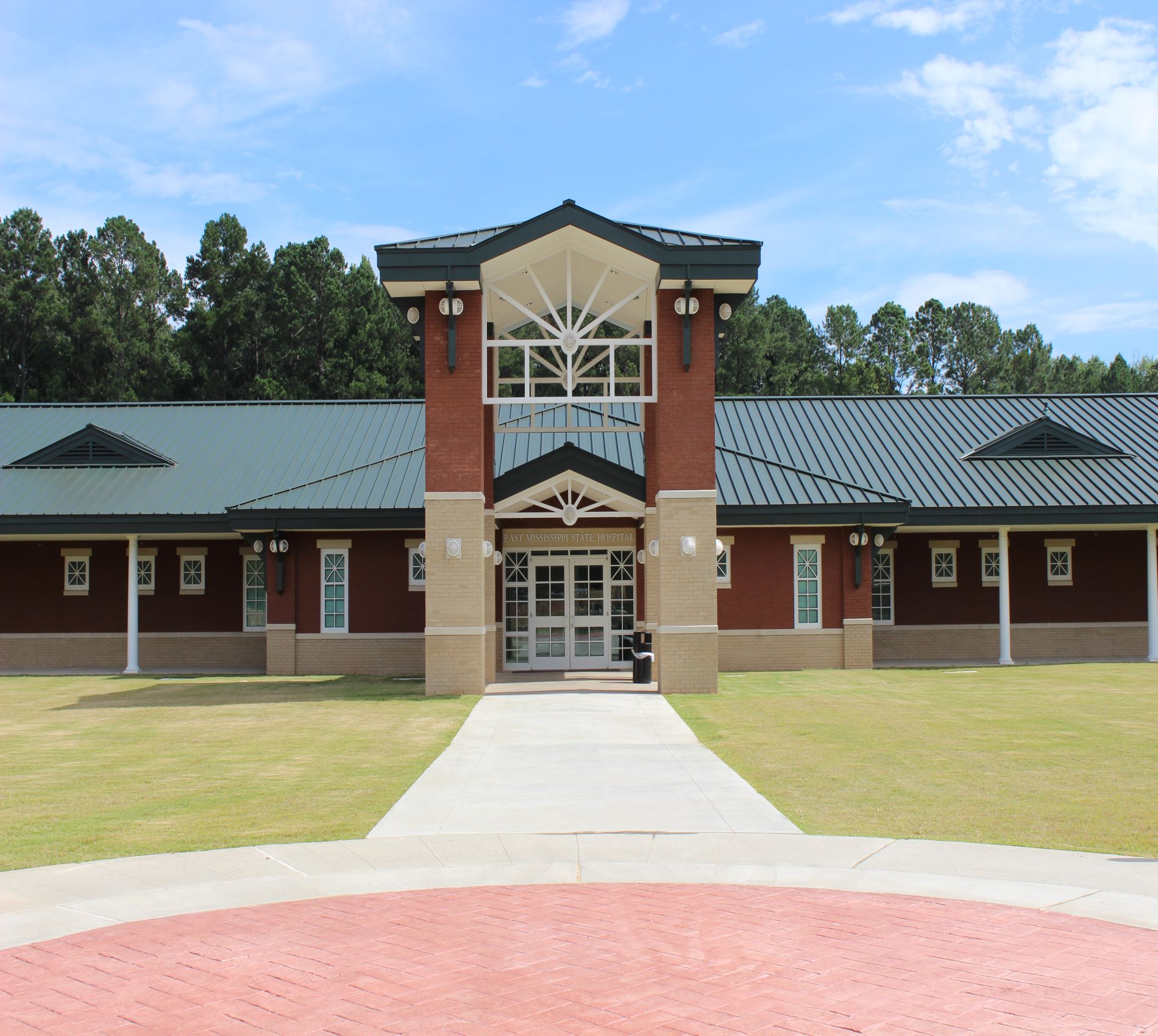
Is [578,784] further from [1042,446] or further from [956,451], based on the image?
[1042,446]

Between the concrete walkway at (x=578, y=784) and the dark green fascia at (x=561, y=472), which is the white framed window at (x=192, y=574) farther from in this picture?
the concrete walkway at (x=578, y=784)

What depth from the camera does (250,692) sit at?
69.2 feet

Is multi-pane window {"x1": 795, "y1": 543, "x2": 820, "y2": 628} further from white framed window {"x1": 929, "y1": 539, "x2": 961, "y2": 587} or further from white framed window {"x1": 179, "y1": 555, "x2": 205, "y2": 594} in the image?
white framed window {"x1": 179, "y1": 555, "x2": 205, "y2": 594}

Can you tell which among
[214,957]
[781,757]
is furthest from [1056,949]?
[781,757]

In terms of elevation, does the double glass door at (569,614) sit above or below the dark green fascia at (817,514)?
below

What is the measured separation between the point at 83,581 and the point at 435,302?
13.6m

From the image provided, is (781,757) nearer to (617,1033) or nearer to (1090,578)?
(617,1033)

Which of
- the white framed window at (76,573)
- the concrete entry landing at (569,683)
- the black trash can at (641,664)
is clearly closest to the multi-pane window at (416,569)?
the concrete entry landing at (569,683)

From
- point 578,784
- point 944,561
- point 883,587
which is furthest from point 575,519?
point 578,784

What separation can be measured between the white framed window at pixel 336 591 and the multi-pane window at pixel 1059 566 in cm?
1721

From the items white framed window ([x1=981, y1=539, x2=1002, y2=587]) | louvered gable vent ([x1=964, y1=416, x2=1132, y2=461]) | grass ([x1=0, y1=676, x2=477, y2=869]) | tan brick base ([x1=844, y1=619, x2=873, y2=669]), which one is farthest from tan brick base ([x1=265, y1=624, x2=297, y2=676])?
louvered gable vent ([x1=964, y1=416, x2=1132, y2=461])

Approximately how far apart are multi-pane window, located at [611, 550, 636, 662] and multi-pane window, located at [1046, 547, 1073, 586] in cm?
1088

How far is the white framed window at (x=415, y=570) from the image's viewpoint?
26047 mm

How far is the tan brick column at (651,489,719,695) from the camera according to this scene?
1969 centimetres
